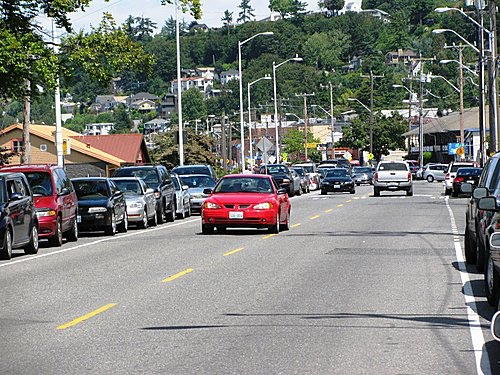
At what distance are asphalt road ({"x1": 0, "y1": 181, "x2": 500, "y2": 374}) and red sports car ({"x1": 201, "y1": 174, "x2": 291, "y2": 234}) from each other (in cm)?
192

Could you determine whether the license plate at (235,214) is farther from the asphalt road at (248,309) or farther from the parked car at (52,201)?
the parked car at (52,201)

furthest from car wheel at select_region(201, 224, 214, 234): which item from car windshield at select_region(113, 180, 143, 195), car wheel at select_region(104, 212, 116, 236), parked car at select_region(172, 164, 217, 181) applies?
parked car at select_region(172, 164, 217, 181)

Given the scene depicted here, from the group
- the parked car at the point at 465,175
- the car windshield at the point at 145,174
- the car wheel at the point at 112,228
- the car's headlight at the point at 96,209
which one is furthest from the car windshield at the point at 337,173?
the car's headlight at the point at 96,209

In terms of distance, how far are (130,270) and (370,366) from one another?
32.1 feet

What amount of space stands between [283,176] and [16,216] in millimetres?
36436

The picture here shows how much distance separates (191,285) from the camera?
17078 millimetres

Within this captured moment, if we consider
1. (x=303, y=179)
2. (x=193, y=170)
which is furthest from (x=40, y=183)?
(x=303, y=179)

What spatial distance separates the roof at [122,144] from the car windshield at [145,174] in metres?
53.6

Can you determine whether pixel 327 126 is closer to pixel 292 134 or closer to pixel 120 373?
pixel 292 134

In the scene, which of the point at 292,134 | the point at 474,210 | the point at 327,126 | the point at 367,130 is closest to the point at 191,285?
the point at 474,210

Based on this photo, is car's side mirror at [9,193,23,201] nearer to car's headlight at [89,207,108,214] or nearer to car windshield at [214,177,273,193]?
car windshield at [214,177,273,193]

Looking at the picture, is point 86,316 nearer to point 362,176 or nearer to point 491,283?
point 491,283

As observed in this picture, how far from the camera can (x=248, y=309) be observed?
Result: 14.3 m

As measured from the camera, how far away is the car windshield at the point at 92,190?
3117 cm
